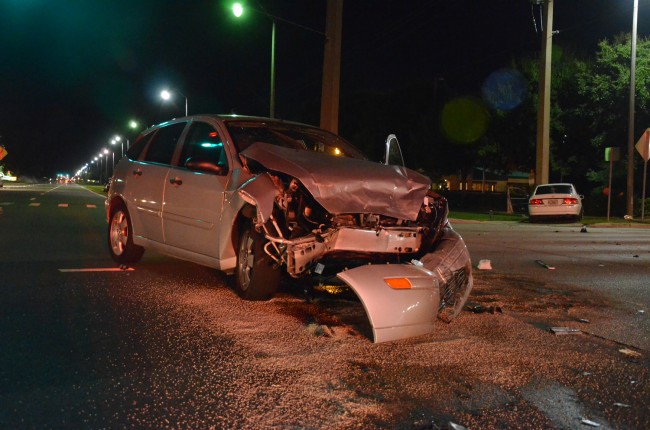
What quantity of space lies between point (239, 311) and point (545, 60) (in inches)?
962

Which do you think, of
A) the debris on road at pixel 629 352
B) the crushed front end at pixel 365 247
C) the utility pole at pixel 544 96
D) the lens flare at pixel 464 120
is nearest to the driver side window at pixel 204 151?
the crushed front end at pixel 365 247

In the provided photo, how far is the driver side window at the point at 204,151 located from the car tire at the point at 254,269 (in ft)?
2.33

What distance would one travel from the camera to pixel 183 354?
174 inches

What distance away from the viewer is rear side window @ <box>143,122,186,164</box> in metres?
7.45

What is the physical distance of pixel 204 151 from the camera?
22.4ft

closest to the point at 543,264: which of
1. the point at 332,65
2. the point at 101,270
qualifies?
the point at 101,270

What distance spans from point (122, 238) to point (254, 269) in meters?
3.09

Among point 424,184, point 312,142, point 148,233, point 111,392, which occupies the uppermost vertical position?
point 312,142

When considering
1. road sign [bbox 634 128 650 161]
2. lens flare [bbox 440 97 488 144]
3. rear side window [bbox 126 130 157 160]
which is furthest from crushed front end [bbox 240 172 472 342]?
lens flare [bbox 440 97 488 144]

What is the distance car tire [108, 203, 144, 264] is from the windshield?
208 centimetres

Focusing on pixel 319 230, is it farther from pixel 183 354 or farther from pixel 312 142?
pixel 312 142

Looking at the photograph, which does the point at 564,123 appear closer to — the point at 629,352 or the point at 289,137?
the point at 289,137

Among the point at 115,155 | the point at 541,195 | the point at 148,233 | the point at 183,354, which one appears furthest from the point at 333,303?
the point at 115,155

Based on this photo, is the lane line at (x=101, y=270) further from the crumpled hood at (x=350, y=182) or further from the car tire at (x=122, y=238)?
the crumpled hood at (x=350, y=182)
